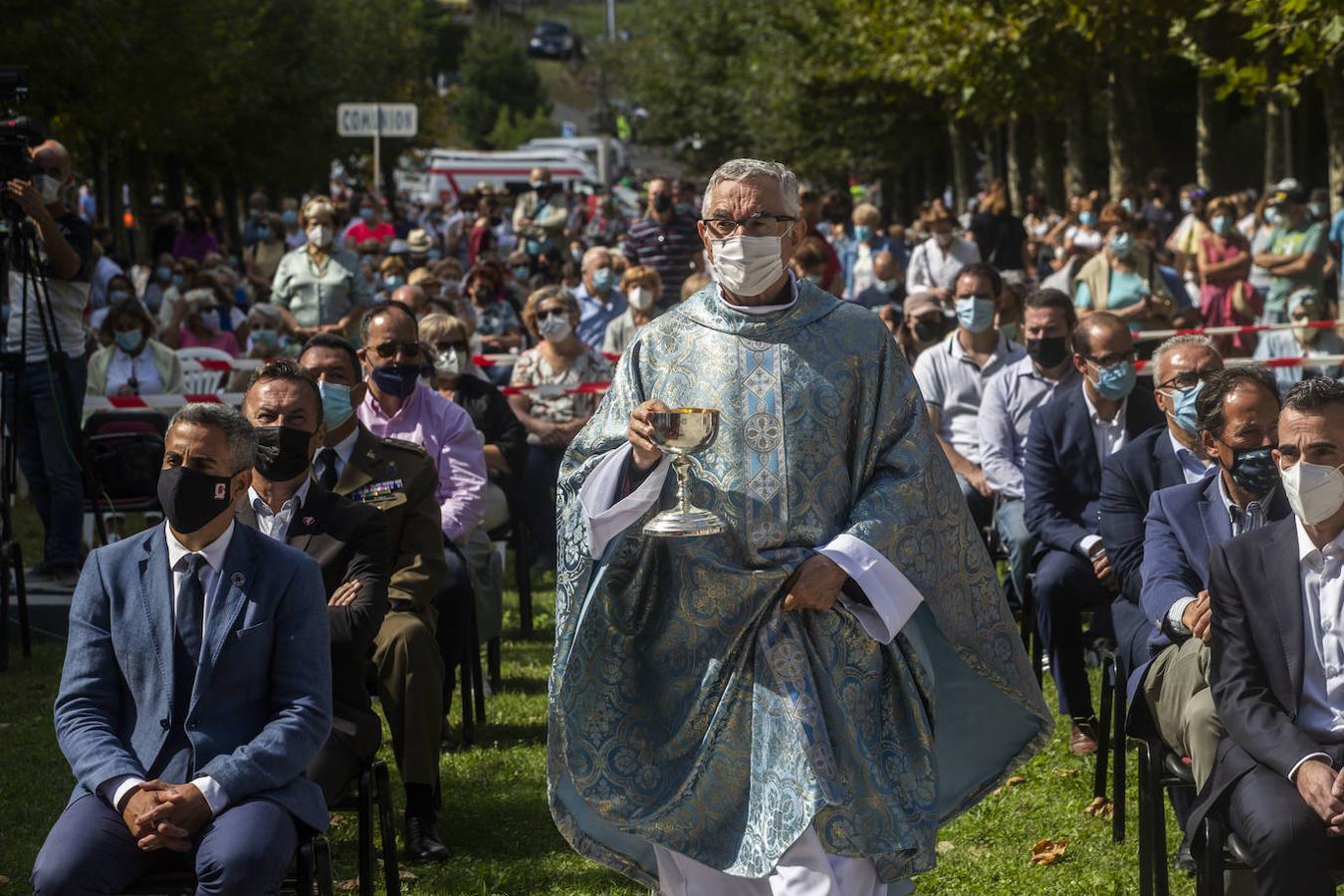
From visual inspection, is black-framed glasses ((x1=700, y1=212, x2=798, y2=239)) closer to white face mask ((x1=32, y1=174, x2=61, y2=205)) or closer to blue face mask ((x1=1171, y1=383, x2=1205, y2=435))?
blue face mask ((x1=1171, y1=383, x2=1205, y2=435))

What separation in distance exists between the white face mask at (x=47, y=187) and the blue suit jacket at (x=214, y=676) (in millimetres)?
5450

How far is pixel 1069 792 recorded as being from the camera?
7430 millimetres

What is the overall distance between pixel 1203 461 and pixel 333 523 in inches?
116

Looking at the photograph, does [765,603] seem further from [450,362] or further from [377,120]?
[377,120]

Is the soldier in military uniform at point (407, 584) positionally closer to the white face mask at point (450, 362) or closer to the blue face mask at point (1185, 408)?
the blue face mask at point (1185, 408)

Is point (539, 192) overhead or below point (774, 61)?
below

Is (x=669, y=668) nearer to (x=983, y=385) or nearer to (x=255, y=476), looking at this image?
(x=255, y=476)

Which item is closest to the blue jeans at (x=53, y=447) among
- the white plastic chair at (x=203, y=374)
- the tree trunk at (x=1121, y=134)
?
the white plastic chair at (x=203, y=374)

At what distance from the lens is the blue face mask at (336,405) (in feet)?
22.9

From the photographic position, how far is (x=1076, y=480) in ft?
26.4

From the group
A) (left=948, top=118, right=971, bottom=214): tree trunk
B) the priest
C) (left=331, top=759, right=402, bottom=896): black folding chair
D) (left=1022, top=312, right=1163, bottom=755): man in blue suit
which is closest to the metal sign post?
Answer: (left=1022, top=312, right=1163, bottom=755): man in blue suit

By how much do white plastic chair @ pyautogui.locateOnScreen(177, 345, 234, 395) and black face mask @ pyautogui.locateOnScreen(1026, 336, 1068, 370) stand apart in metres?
7.01

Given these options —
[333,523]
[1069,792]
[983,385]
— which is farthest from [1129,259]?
[333,523]

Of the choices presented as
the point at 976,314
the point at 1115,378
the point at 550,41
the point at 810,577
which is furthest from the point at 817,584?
the point at 550,41
